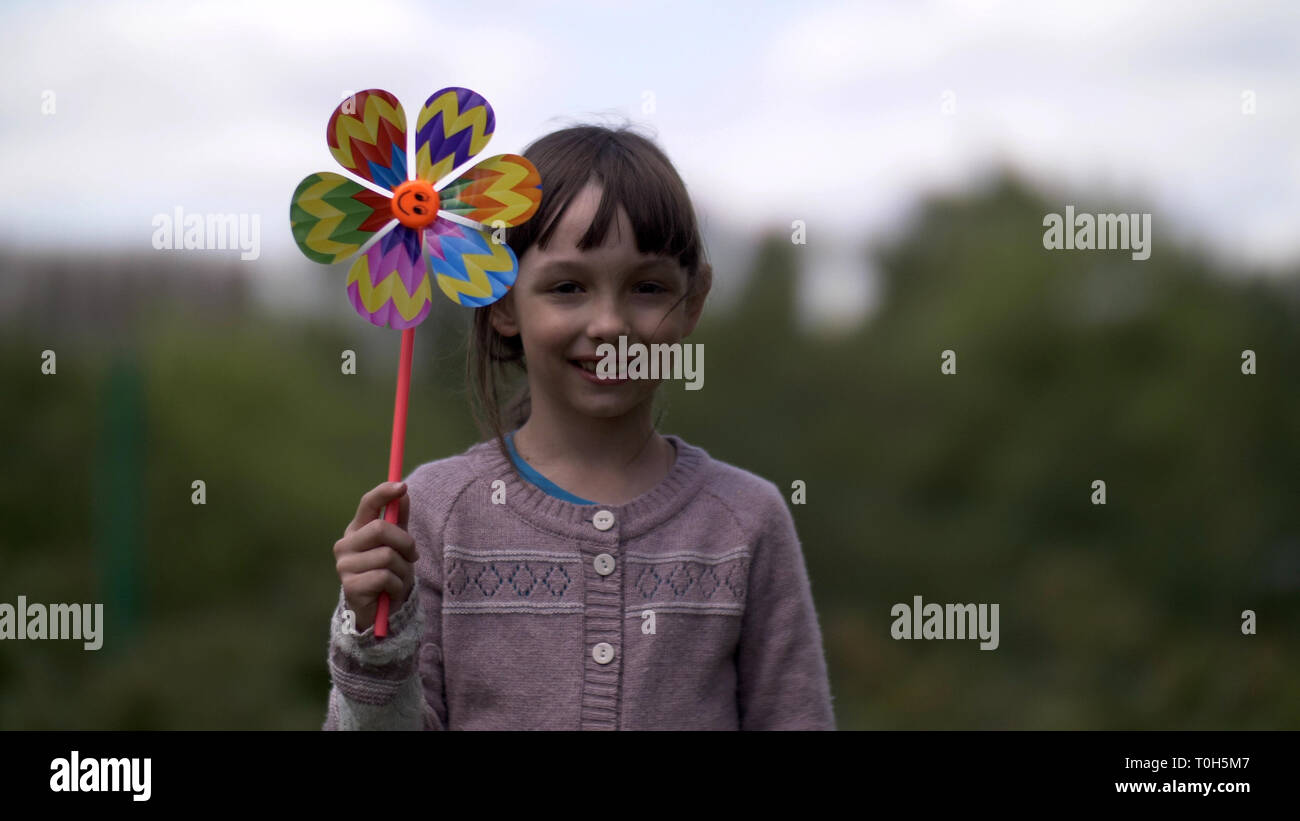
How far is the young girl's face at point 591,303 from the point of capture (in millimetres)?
1668

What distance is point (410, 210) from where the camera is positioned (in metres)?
1.63

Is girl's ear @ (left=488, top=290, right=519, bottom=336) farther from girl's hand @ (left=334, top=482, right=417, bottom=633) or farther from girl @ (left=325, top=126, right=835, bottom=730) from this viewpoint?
girl's hand @ (left=334, top=482, right=417, bottom=633)

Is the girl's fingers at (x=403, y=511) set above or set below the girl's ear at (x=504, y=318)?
below

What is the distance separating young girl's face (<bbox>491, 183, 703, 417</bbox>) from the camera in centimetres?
167

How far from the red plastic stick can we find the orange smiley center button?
0.15 metres

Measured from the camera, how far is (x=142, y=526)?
4.19m

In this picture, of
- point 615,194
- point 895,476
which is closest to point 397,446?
point 615,194

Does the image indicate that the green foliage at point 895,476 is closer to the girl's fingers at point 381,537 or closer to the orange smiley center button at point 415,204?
the orange smiley center button at point 415,204

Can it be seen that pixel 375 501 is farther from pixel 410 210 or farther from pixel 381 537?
pixel 410 210

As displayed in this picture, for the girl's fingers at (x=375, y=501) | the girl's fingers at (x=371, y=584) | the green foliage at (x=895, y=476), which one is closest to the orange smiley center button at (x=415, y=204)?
the girl's fingers at (x=375, y=501)

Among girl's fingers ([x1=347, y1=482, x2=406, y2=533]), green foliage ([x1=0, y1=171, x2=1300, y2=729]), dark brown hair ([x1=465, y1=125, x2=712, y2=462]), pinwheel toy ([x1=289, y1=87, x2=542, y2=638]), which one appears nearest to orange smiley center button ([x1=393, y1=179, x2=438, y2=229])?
pinwheel toy ([x1=289, y1=87, x2=542, y2=638])

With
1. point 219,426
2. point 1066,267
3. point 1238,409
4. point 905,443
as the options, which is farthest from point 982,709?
point 219,426

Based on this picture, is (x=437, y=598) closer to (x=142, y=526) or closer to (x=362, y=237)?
(x=362, y=237)

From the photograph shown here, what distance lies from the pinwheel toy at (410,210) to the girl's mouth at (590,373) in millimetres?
150
